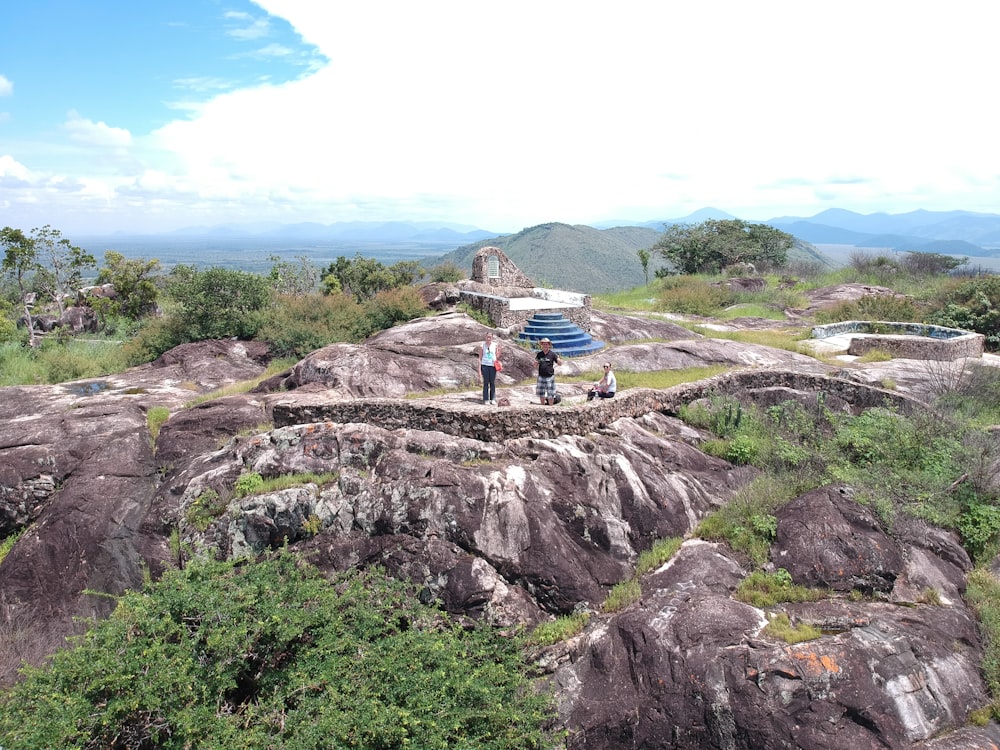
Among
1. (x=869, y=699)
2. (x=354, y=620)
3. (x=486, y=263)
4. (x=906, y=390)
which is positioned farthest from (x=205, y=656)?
(x=486, y=263)

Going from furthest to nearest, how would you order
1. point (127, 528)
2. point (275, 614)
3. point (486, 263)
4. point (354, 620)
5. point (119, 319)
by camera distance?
point (119, 319), point (486, 263), point (127, 528), point (354, 620), point (275, 614)

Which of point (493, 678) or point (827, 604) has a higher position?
point (827, 604)

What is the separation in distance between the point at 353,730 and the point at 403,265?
32109mm

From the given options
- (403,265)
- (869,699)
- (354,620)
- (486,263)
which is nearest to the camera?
(869,699)

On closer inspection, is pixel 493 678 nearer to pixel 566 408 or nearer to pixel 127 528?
pixel 566 408

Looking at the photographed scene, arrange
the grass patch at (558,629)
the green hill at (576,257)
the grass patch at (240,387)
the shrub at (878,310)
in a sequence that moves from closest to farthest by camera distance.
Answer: the grass patch at (558,629) < the grass patch at (240,387) < the shrub at (878,310) < the green hill at (576,257)

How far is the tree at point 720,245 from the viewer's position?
4656 centimetres

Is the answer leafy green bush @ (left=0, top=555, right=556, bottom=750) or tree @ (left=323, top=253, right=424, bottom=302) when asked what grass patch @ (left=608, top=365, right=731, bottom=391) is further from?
tree @ (left=323, top=253, right=424, bottom=302)

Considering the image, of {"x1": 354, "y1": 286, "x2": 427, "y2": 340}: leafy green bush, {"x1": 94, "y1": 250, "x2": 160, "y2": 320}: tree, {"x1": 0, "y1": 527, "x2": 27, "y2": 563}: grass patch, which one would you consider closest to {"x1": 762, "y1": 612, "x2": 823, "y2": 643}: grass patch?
{"x1": 0, "y1": 527, "x2": 27, "y2": 563}: grass patch

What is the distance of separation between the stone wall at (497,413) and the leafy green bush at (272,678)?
3.83m

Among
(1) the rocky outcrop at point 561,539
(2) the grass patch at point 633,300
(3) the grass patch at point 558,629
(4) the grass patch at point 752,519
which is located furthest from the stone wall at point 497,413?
(2) the grass patch at point 633,300

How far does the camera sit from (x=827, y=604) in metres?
8.23

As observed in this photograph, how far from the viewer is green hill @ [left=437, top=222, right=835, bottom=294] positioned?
130000 millimetres

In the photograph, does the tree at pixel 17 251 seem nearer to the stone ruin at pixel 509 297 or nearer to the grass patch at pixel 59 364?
the grass patch at pixel 59 364
